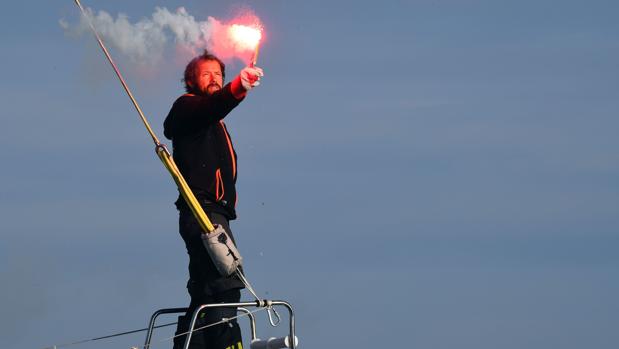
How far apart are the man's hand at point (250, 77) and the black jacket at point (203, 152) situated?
43cm

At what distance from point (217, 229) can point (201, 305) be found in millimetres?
742

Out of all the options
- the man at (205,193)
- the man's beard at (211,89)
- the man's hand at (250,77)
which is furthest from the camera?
the man's beard at (211,89)

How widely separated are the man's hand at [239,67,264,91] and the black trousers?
138 cm

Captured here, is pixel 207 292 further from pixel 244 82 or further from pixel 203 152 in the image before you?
pixel 244 82

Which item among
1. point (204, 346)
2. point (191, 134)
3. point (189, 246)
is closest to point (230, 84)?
point (191, 134)

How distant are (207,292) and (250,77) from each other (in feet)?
7.15

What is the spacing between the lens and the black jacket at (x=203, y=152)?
12102 millimetres

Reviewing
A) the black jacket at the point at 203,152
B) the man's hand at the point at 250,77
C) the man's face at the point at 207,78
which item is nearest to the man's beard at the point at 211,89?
the man's face at the point at 207,78

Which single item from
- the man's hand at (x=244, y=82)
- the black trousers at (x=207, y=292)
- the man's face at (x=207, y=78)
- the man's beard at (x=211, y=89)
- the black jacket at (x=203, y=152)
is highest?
the man's face at (x=207, y=78)

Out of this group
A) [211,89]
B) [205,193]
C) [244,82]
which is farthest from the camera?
[211,89]

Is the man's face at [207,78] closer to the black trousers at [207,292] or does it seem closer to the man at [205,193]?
the man at [205,193]

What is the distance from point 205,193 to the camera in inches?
480

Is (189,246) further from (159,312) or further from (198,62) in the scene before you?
(198,62)

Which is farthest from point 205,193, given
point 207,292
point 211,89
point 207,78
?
point 207,78
